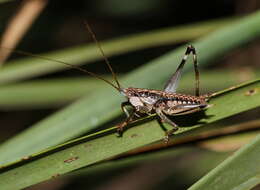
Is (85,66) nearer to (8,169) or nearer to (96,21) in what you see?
(96,21)

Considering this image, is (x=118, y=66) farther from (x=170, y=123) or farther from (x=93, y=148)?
(x=93, y=148)

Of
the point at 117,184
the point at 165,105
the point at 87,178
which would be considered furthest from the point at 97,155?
the point at 117,184

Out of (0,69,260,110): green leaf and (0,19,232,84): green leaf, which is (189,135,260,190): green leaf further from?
(0,19,232,84): green leaf

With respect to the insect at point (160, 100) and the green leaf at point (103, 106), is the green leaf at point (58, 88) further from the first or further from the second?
the green leaf at point (103, 106)

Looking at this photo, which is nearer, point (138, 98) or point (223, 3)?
point (138, 98)

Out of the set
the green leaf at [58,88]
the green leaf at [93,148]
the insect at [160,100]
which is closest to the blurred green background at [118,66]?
the green leaf at [58,88]

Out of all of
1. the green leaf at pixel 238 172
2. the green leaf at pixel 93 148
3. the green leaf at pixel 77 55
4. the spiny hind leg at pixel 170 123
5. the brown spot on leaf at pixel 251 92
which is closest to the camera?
the green leaf at pixel 238 172

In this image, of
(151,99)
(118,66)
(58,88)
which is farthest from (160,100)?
(118,66)
